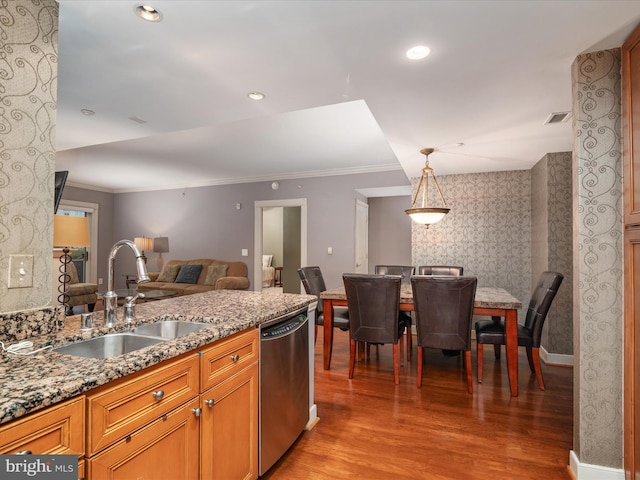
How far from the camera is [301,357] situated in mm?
2105

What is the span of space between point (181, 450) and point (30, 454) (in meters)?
0.54

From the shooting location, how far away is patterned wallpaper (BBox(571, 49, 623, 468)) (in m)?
1.78

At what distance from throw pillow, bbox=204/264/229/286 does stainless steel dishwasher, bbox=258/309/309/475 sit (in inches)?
172

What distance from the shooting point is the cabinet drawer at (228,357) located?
1363mm

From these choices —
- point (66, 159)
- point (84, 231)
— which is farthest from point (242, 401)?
point (66, 159)

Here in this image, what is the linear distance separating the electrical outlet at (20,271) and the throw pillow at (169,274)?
5.49 m

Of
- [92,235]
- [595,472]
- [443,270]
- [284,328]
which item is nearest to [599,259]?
[595,472]

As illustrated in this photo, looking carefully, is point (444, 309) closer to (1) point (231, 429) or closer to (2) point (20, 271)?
(1) point (231, 429)

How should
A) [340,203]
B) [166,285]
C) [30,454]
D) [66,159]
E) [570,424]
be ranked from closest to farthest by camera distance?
[30,454] < [570,424] < [66,159] < [340,203] < [166,285]

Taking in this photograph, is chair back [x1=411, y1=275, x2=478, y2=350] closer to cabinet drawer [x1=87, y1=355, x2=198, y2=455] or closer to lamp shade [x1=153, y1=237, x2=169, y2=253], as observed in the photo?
cabinet drawer [x1=87, y1=355, x2=198, y2=455]

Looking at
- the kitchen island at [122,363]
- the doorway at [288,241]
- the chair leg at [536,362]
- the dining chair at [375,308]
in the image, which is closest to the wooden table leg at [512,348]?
the chair leg at [536,362]

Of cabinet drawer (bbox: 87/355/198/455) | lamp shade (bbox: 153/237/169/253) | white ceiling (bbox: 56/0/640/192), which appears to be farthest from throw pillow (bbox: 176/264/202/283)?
cabinet drawer (bbox: 87/355/198/455)

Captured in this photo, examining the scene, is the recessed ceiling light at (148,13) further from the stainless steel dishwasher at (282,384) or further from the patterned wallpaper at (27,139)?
the stainless steel dishwasher at (282,384)

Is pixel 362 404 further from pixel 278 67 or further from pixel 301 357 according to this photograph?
pixel 278 67
